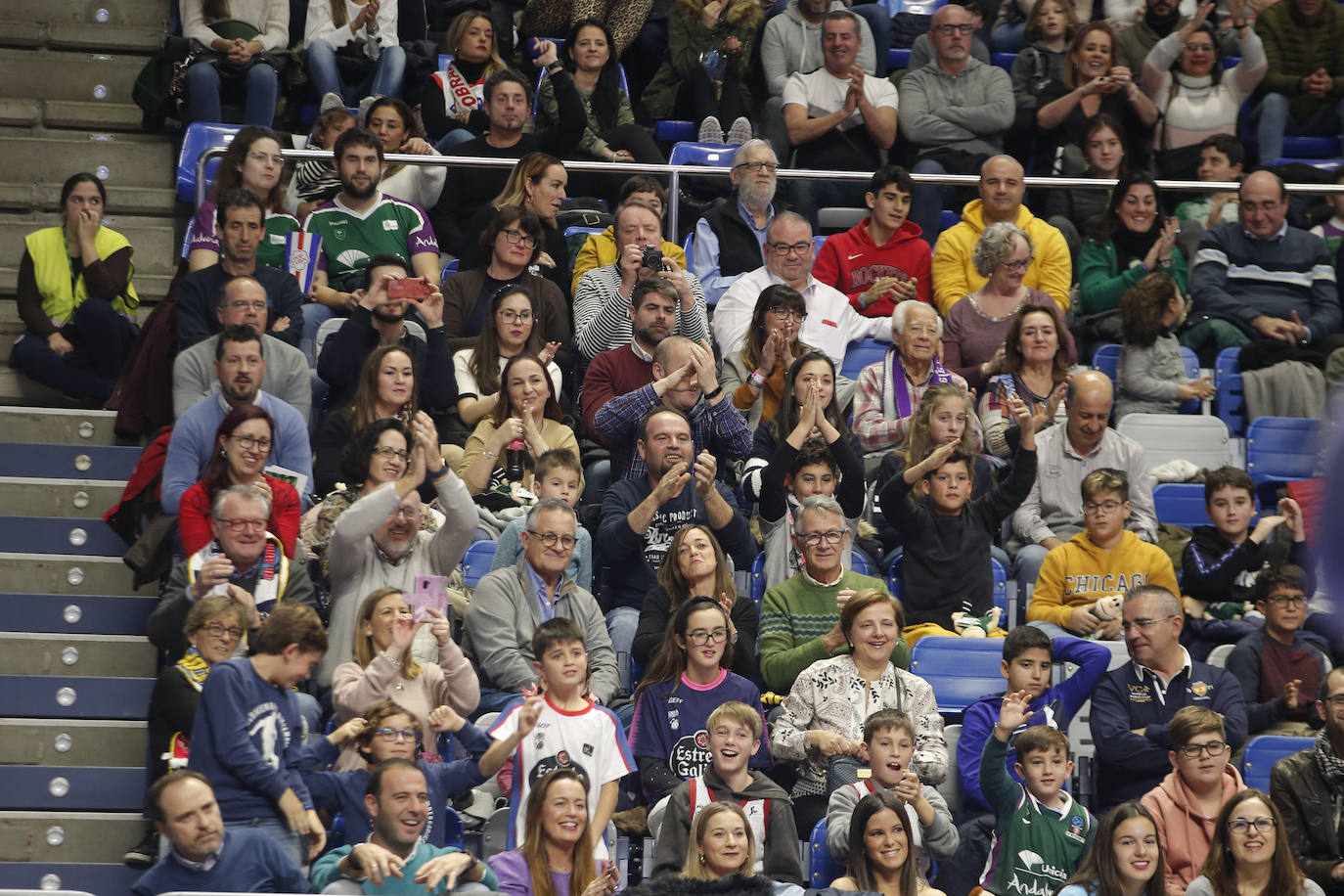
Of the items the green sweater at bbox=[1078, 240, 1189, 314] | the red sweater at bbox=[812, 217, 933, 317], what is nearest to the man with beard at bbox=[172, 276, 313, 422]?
the red sweater at bbox=[812, 217, 933, 317]

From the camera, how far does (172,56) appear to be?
1112cm

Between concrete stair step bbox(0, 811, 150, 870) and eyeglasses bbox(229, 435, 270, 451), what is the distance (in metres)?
1.51

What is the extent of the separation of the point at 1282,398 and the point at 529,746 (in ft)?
16.5

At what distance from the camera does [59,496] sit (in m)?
8.95

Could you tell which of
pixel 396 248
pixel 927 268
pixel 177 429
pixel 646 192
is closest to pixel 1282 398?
pixel 927 268

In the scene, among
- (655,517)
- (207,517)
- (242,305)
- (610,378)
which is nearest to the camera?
(207,517)

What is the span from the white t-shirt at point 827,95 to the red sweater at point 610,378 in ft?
9.79

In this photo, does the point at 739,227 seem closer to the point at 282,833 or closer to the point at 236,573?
the point at 236,573

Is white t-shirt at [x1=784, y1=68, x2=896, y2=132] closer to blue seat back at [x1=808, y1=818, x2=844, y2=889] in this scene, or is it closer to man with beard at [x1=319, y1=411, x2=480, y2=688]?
man with beard at [x1=319, y1=411, x2=480, y2=688]

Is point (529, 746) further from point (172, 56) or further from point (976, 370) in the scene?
point (172, 56)

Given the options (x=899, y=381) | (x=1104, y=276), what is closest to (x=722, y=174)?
(x=899, y=381)

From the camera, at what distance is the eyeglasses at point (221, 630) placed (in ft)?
23.1

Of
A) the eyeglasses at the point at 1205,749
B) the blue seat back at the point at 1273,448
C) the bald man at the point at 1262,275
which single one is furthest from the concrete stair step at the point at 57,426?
the bald man at the point at 1262,275

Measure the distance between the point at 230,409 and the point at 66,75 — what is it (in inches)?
171
